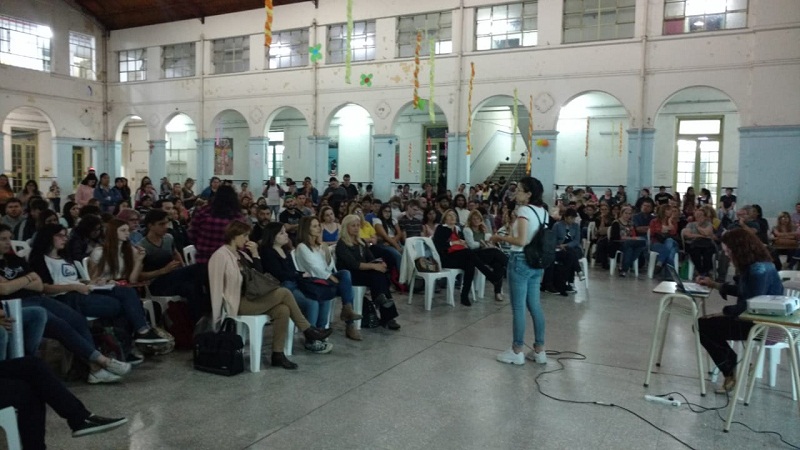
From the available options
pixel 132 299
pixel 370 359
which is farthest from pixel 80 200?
pixel 370 359

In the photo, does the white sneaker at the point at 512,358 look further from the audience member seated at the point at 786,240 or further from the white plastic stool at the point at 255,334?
the audience member seated at the point at 786,240

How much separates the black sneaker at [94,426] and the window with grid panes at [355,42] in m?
15.2

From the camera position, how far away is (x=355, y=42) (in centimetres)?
1756

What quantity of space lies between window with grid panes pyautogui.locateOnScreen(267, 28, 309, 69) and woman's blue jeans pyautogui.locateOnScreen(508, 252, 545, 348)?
1485 cm

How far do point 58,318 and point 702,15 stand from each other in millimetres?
14124

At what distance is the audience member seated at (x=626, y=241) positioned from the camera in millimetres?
10016

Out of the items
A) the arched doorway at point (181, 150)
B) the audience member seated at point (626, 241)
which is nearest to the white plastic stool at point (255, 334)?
the audience member seated at point (626, 241)

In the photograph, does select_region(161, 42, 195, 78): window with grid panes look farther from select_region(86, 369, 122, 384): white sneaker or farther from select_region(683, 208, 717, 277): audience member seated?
select_region(86, 369, 122, 384): white sneaker

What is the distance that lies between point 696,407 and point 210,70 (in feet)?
61.6

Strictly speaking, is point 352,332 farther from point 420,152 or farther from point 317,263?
point 420,152

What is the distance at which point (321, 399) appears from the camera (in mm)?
3994

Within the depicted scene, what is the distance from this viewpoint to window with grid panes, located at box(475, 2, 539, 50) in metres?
15.2

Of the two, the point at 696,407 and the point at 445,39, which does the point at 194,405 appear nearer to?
the point at 696,407

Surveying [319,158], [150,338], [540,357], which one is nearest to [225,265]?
[150,338]
